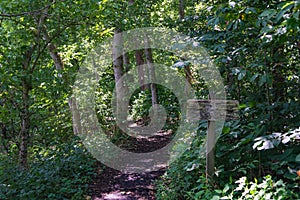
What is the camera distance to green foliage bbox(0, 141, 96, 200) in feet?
15.1

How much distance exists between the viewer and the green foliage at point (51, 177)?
459 centimetres

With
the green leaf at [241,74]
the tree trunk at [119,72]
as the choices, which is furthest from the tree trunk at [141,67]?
the green leaf at [241,74]

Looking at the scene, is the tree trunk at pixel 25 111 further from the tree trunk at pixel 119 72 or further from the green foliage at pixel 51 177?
the tree trunk at pixel 119 72

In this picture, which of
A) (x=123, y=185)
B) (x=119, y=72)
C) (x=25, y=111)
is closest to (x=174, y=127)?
(x=119, y=72)

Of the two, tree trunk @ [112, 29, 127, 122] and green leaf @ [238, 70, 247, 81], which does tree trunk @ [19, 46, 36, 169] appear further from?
green leaf @ [238, 70, 247, 81]

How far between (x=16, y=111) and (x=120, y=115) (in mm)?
3668

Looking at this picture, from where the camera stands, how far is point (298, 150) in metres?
3.36

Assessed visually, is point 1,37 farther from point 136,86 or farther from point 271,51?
point 136,86

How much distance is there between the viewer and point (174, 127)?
9.54 meters

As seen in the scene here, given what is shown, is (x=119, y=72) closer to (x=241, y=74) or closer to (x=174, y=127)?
(x=174, y=127)

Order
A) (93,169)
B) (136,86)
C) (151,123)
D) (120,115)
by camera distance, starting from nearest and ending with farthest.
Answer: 1. (93,169)
2. (120,115)
3. (151,123)
4. (136,86)

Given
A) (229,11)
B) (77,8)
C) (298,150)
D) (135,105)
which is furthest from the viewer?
(135,105)

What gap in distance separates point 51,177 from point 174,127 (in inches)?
206

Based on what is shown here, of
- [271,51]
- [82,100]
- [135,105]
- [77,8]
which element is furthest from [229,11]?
[135,105]
